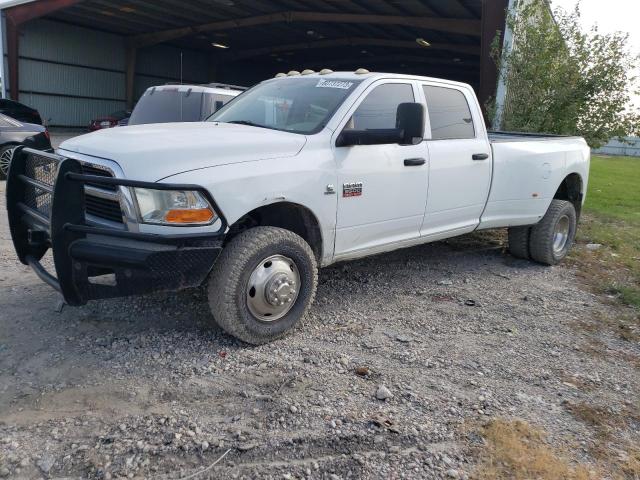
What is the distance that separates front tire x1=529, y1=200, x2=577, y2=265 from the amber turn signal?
4.39m

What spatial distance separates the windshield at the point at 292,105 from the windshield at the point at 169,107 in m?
3.90

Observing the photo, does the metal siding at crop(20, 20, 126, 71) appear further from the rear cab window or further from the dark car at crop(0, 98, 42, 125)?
the rear cab window

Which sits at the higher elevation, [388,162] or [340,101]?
[340,101]

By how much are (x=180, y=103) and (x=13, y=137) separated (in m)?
3.65

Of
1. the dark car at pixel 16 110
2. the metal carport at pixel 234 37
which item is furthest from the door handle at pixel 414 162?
the dark car at pixel 16 110

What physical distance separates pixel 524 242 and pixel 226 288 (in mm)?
4230

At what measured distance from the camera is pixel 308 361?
3789 mm

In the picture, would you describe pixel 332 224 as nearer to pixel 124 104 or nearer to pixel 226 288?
pixel 226 288

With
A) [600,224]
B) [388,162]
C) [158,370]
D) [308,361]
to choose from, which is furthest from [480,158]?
[600,224]

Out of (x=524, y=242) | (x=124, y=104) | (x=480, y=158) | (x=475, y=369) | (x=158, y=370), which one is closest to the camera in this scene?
(x=158, y=370)

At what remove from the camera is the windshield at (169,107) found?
893cm

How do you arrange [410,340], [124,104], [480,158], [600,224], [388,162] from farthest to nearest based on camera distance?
1. [124,104]
2. [600,224]
3. [480,158]
4. [388,162]
5. [410,340]

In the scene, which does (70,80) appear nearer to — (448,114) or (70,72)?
(70,72)

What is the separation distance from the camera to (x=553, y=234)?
6.61 meters
